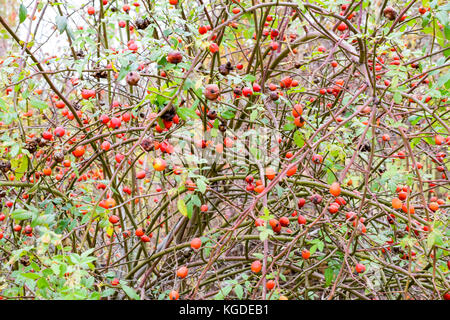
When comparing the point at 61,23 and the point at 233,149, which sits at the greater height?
the point at 61,23

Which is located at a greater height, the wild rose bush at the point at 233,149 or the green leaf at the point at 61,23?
the green leaf at the point at 61,23

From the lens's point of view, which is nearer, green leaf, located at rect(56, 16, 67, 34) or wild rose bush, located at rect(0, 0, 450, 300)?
wild rose bush, located at rect(0, 0, 450, 300)

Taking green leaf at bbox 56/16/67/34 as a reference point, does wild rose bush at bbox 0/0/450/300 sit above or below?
below

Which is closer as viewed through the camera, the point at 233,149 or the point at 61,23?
the point at 61,23

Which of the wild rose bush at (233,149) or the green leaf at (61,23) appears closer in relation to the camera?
the wild rose bush at (233,149)
